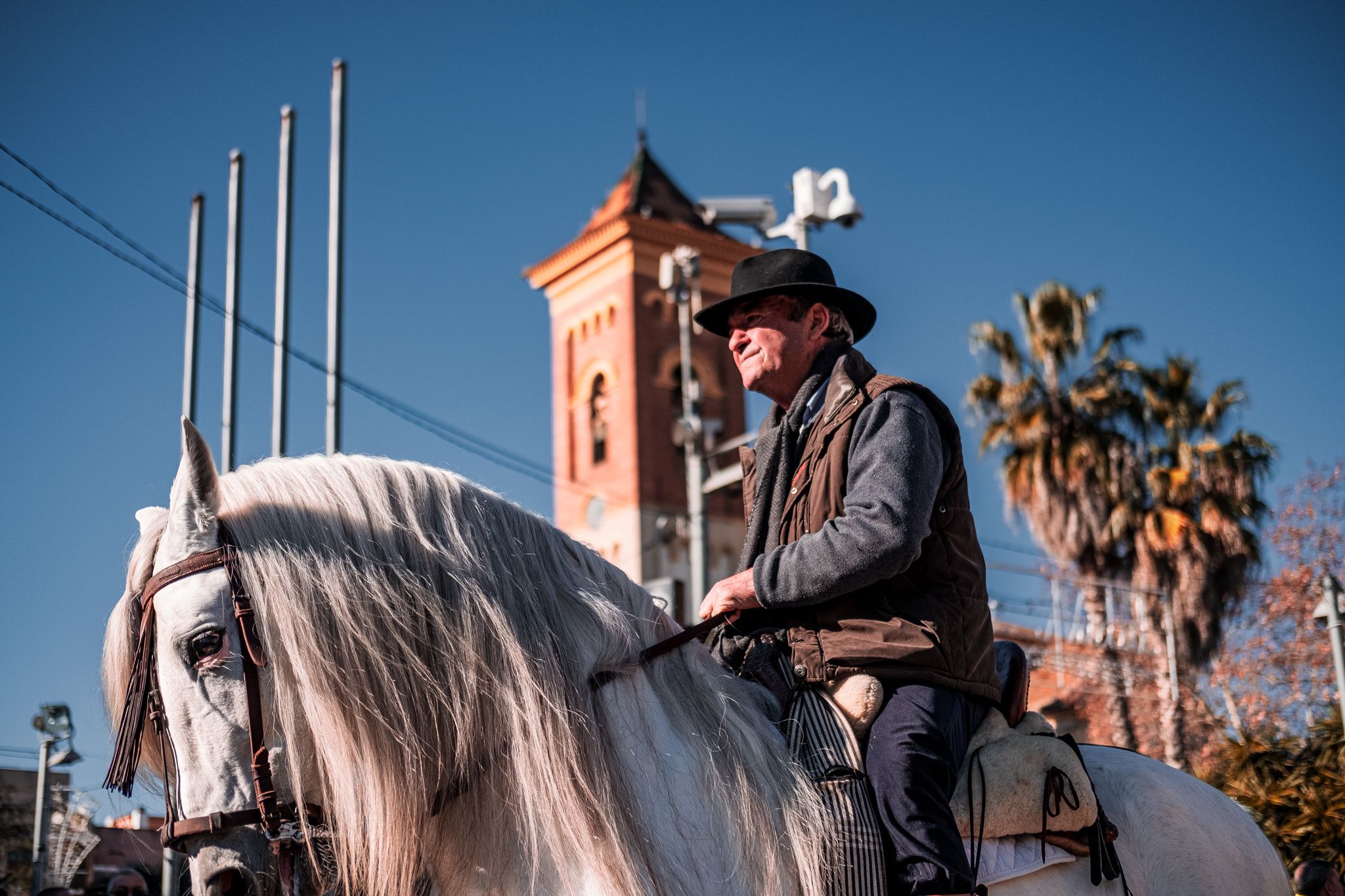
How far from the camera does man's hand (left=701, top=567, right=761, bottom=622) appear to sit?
3490 millimetres

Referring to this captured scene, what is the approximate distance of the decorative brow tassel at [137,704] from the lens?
296 cm

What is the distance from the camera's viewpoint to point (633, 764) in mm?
3133

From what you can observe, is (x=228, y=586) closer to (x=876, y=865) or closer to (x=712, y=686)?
(x=712, y=686)

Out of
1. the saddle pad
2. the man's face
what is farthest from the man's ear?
the saddle pad

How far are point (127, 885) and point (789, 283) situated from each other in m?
7.85

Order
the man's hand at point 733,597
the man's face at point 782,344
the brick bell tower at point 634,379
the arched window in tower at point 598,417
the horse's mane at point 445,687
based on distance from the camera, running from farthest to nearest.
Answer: the arched window in tower at point 598,417 → the brick bell tower at point 634,379 → the man's face at point 782,344 → the man's hand at point 733,597 → the horse's mane at point 445,687

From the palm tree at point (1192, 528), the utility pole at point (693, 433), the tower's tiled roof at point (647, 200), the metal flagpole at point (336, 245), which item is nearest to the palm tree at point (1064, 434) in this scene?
the palm tree at point (1192, 528)

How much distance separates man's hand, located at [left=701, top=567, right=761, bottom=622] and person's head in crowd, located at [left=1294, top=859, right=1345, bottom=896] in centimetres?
591

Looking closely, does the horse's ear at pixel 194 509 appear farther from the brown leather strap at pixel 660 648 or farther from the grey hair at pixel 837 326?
the grey hair at pixel 837 326

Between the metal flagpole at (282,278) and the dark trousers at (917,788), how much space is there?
32.6 ft

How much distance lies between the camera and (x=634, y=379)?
45.6m

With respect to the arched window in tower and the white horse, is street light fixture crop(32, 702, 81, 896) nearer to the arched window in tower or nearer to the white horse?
the white horse

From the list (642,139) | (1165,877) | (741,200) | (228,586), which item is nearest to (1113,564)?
(741,200)

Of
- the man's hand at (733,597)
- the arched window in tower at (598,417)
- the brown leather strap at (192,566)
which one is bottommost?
the man's hand at (733,597)
